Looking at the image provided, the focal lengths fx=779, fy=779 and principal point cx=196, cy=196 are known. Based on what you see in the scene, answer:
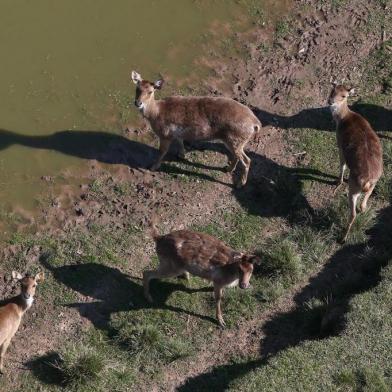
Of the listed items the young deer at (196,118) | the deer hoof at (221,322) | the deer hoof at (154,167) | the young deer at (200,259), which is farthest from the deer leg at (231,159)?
the deer hoof at (221,322)

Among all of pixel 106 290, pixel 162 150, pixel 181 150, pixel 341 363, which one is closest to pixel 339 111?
pixel 181 150

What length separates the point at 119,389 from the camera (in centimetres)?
1184

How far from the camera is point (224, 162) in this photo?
14.6m

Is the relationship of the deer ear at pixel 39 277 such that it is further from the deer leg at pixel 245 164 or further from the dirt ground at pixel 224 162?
the deer leg at pixel 245 164

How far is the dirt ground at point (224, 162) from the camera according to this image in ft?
41.0

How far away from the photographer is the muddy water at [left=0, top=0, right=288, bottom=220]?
1404 centimetres

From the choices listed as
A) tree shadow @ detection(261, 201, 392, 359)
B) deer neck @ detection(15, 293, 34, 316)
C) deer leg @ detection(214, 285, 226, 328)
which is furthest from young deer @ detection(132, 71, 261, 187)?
deer neck @ detection(15, 293, 34, 316)

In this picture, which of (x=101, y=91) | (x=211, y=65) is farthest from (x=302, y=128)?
(x=101, y=91)

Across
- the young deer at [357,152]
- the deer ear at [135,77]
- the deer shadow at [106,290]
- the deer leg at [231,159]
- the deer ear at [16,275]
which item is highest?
the deer ear at [135,77]

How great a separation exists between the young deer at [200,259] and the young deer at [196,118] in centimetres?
208

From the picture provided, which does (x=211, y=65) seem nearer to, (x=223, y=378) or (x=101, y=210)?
(x=101, y=210)

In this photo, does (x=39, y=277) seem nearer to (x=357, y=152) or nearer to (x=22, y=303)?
(x=22, y=303)

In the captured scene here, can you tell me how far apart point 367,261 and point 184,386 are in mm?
3961

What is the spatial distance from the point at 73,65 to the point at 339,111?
512 cm
